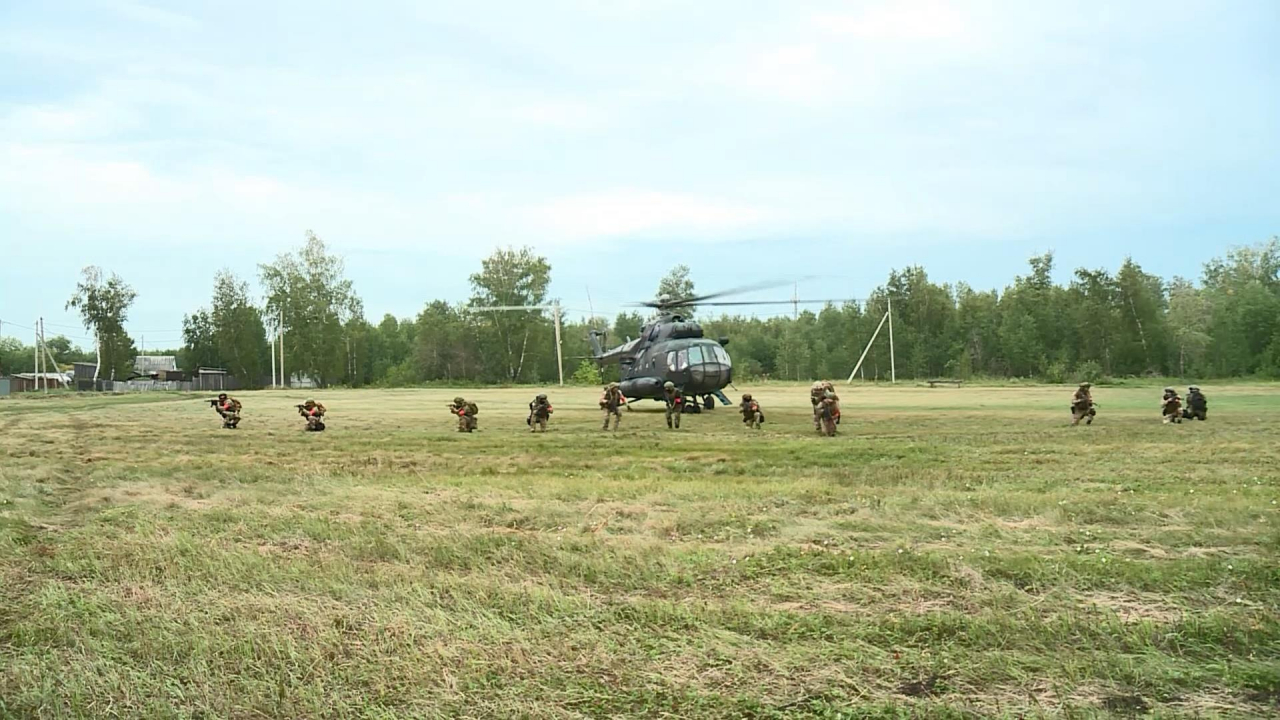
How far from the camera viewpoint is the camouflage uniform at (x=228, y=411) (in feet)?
74.0

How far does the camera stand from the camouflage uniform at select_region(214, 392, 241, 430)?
2256cm

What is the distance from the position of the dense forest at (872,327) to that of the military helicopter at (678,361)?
41020 mm

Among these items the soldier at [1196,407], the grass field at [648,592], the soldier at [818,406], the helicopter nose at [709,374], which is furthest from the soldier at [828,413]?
the soldier at [1196,407]

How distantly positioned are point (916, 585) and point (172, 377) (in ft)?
320

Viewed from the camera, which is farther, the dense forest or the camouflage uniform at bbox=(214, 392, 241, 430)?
the dense forest

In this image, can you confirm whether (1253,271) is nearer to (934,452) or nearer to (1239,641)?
(934,452)

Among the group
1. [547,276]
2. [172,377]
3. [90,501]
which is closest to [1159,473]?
[90,501]

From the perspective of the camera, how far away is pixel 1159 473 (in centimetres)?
1152

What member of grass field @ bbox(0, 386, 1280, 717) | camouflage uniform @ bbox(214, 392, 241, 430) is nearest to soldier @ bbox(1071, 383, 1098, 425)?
grass field @ bbox(0, 386, 1280, 717)

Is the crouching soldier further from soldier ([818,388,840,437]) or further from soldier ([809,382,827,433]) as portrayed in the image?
soldier ([818,388,840,437])

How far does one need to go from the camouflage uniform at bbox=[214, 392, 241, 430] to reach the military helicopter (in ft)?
34.2

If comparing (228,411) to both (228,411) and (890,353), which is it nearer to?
(228,411)

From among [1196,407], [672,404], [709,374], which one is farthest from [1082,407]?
[709,374]

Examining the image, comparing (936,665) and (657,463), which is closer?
(936,665)
